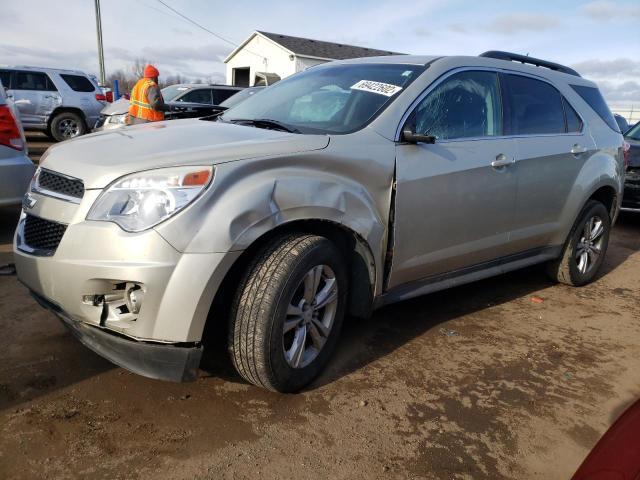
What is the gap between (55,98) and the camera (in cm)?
1248

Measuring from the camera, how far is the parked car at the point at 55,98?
12180 millimetres

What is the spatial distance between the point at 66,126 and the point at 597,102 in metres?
11.8

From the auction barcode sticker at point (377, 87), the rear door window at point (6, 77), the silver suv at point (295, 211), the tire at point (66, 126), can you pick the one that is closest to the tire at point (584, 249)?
the silver suv at point (295, 211)

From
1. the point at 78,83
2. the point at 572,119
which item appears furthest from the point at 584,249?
the point at 78,83

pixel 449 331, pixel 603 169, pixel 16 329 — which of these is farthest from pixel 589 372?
pixel 16 329

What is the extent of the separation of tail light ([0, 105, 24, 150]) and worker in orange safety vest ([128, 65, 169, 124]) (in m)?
3.00

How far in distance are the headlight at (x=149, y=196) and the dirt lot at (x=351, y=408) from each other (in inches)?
35.8

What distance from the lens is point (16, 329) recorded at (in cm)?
319

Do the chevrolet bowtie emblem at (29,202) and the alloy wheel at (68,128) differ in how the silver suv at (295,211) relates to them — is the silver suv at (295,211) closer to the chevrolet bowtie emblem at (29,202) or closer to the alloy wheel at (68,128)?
the chevrolet bowtie emblem at (29,202)

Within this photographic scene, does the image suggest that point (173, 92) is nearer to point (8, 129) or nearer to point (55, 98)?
point (55, 98)

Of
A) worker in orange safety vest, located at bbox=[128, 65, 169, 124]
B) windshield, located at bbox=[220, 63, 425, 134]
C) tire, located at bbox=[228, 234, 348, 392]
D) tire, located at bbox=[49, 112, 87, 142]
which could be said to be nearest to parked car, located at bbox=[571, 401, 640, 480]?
tire, located at bbox=[228, 234, 348, 392]

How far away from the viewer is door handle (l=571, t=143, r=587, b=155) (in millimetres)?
4172

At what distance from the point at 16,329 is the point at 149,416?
4.18ft

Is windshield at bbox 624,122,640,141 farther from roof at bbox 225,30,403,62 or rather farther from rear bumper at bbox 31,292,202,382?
roof at bbox 225,30,403,62
